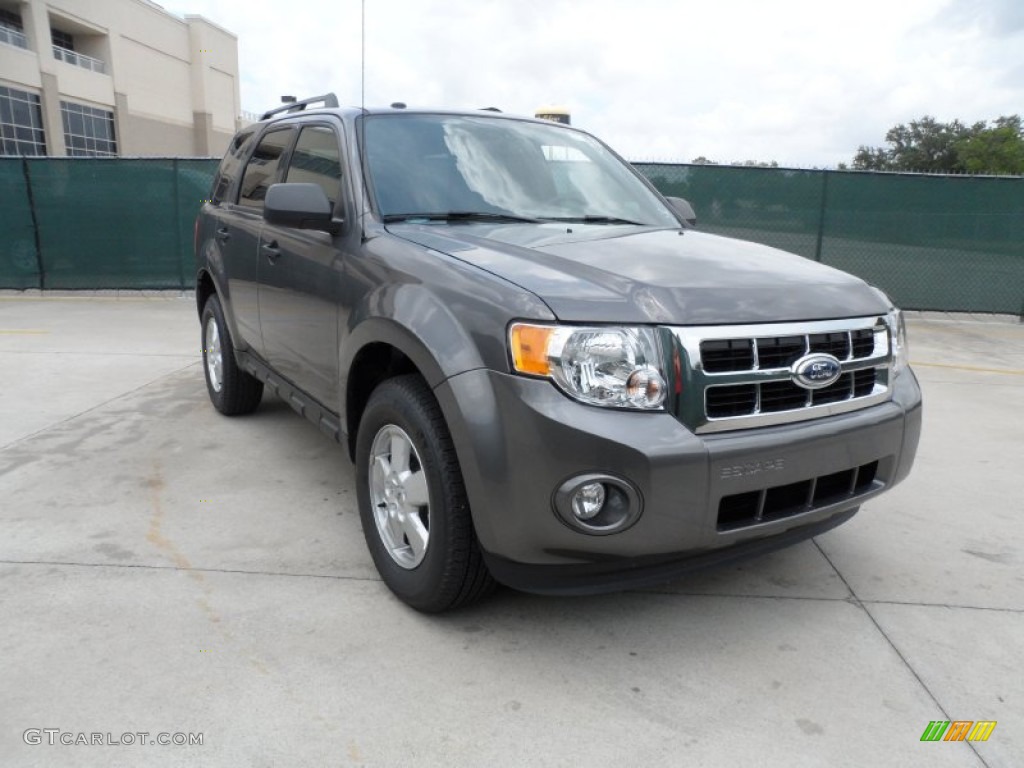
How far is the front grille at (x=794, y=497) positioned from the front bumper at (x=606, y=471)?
0.01m

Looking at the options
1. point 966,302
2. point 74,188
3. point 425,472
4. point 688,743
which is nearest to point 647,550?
point 688,743

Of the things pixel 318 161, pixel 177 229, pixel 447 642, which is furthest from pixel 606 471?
pixel 177 229

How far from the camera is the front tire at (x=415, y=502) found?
253cm

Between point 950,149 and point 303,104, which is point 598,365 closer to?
point 303,104

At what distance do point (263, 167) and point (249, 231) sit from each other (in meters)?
0.42

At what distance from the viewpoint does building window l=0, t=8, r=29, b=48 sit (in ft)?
130

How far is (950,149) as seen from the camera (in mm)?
66375

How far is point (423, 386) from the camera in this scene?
2.69 metres

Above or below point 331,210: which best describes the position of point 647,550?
below

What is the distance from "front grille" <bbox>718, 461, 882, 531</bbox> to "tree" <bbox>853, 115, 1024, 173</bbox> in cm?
6153

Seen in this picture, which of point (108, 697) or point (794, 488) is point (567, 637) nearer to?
point (794, 488)

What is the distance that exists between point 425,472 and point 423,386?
0.30 m

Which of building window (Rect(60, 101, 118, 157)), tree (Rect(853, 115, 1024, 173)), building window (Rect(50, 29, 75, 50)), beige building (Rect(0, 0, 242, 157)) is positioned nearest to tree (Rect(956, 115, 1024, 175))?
tree (Rect(853, 115, 1024, 173))

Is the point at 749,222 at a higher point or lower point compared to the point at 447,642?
higher
